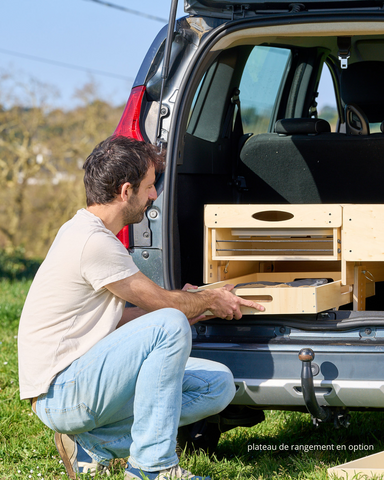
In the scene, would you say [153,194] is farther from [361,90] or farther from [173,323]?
[361,90]

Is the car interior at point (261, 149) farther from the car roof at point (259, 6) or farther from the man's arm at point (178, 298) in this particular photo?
the man's arm at point (178, 298)

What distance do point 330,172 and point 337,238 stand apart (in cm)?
88

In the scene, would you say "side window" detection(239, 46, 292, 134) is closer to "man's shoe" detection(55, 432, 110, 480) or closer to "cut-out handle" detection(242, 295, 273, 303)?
"cut-out handle" detection(242, 295, 273, 303)

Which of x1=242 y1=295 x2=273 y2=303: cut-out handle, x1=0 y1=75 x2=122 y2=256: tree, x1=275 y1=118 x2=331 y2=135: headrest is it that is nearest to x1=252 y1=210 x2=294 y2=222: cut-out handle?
x1=275 y1=118 x2=331 y2=135: headrest

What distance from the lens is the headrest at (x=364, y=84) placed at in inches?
133

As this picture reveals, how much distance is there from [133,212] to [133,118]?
1.27 feet

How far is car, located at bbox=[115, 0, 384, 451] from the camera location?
6.89 feet

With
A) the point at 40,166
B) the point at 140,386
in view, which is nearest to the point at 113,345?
the point at 140,386

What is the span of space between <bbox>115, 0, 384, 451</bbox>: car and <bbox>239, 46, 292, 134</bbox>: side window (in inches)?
1.4

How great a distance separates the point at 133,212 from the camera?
227cm

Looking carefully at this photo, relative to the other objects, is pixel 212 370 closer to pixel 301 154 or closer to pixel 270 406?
pixel 270 406

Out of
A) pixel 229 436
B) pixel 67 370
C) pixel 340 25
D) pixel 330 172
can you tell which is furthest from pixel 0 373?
pixel 340 25

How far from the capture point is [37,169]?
1463 centimetres

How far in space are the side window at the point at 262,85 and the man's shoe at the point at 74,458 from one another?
6.42ft
